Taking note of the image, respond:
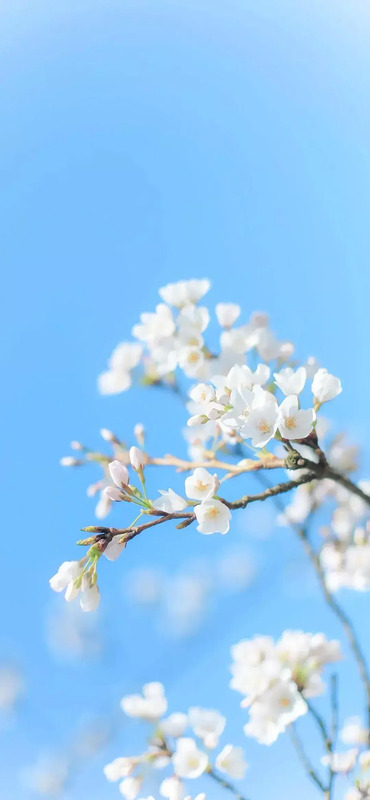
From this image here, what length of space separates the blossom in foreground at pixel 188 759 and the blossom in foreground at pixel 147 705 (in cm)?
15

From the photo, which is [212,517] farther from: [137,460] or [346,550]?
[346,550]

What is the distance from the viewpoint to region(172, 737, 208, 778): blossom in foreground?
2092mm

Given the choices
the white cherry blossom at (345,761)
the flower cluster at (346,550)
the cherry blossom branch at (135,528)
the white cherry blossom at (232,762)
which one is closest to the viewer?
the cherry blossom branch at (135,528)

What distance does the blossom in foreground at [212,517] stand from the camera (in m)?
1.36

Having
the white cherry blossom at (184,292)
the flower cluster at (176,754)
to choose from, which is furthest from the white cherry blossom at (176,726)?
the white cherry blossom at (184,292)

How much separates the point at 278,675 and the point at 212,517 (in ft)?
3.12

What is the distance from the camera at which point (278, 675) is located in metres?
2.01

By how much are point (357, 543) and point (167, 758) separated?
1.27m

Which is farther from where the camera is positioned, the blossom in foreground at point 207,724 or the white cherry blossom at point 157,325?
the white cherry blossom at point 157,325

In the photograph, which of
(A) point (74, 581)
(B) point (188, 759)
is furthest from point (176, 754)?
(A) point (74, 581)

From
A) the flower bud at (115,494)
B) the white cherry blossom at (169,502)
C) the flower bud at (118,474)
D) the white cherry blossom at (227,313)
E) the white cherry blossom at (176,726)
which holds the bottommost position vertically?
the white cherry blossom at (176,726)

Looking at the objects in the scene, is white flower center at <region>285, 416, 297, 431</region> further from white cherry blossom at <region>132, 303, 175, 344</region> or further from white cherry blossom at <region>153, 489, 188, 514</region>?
white cherry blossom at <region>132, 303, 175, 344</region>

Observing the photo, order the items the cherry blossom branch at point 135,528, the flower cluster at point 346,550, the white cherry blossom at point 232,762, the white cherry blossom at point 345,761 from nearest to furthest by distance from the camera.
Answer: the cherry blossom branch at point 135,528
the white cherry blossom at point 232,762
the white cherry blossom at point 345,761
the flower cluster at point 346,550

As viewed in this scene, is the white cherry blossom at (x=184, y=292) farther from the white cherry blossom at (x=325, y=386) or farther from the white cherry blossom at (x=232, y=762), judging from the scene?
the white cherry blossom at (x=232, y=762)
